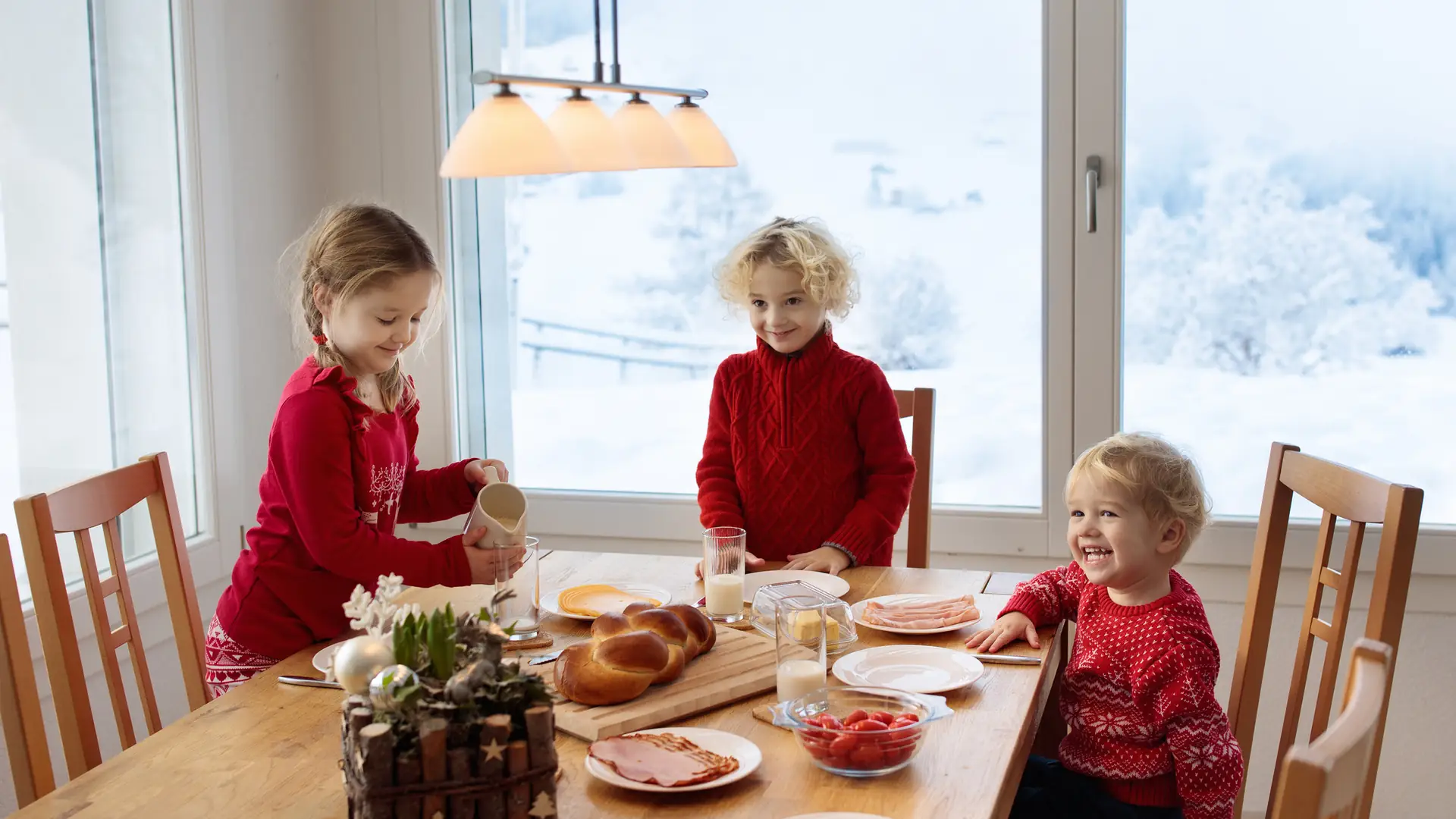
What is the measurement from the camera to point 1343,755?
0.88 m

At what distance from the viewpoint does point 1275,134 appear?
2.70m

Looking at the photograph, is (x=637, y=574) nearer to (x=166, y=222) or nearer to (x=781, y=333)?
(x=781, y=333)

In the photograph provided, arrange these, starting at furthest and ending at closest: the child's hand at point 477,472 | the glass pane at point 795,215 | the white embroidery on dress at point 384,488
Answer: the glass pane at point 795,215 → the child's hand at point 477,472 → the white embroidery on dress at point 384,488

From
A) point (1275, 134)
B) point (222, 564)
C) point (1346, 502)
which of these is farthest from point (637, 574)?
point (1275, 134)

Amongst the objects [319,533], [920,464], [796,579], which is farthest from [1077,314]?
[319,533]

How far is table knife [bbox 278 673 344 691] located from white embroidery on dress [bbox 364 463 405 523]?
312mm

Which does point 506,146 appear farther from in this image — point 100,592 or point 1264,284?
point 1264,284

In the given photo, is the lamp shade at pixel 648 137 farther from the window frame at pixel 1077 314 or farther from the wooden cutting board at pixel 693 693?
the window frame at pixel 1077 314

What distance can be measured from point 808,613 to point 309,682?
619 mm

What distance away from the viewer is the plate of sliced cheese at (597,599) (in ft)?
5.90

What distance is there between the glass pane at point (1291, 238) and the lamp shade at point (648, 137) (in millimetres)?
1649

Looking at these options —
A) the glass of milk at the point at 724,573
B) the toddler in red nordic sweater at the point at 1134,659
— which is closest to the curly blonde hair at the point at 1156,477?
the toddler in red nordic sweater at the point at 1134,659

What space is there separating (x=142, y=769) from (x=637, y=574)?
0.88 metres

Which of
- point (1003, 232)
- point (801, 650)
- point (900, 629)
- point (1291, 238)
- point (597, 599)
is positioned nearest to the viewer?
point (801, 650)
